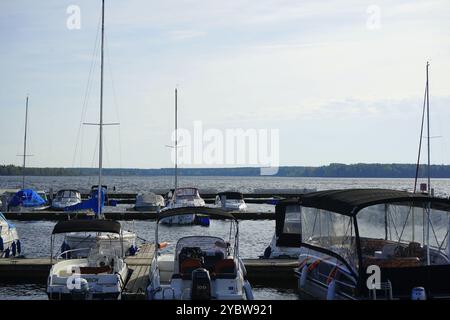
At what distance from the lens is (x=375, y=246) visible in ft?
51.6

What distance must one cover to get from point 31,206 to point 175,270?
39.5 metres

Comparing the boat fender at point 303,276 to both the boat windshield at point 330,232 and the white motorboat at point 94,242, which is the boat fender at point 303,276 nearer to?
the boat windshield at point 330,232

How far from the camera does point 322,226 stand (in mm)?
16281

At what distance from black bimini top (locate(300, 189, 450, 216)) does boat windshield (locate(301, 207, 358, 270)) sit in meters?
0.28

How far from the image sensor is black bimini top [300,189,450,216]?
1370 centimetres

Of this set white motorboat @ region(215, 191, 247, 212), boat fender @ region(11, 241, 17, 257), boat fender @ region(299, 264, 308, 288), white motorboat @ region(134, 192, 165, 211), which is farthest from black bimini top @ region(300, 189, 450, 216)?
white motorboat @ region(134, 192, 165, 211)

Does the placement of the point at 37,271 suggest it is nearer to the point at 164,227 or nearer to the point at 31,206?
the point at 164,227

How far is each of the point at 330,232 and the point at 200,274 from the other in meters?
3.92

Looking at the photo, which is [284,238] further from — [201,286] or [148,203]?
[148,203]

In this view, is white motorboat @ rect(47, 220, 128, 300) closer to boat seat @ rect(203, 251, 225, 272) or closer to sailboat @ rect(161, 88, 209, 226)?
boat seat @ rect(203, 251, 225, 272)

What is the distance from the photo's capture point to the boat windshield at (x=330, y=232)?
1393 centimetres

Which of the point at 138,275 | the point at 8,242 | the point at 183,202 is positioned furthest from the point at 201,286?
the point at 183,202

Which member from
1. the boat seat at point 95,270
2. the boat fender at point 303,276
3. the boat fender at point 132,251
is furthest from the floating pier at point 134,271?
the boat fender at point 303,276

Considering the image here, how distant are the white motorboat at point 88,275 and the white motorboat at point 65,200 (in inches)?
1332
